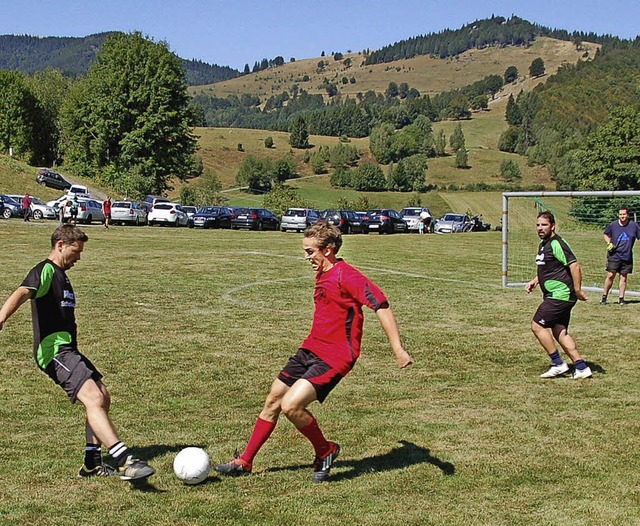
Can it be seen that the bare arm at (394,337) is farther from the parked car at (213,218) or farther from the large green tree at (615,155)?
the large green tree at (615,155)

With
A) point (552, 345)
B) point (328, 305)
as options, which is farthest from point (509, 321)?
point (328, 305)

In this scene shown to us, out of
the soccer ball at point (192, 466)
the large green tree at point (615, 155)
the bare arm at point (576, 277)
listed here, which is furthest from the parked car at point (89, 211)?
the large green tree at point (615, 155)

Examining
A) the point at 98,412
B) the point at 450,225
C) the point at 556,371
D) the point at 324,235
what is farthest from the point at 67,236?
the point at 450,225

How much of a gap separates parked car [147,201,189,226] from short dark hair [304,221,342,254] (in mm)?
46577

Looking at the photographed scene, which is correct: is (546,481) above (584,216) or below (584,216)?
below

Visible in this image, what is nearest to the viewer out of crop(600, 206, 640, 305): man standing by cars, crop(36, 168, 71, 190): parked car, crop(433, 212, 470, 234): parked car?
crop(600, 206, 640, 305): man standing by cars

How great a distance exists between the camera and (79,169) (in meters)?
78.9

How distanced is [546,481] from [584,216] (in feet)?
72.9

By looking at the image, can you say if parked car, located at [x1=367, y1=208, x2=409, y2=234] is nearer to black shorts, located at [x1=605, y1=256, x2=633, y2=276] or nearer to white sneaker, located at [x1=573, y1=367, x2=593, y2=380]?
black shorts, located at [x1=605, y1=256, x2=633, y2=276]

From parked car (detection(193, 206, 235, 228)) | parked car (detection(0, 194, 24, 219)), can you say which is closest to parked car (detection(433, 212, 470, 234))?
parked car (detection(193, 206, 235, 228))

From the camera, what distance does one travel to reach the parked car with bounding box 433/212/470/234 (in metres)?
56.5

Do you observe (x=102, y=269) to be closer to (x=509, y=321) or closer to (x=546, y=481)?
(x=509, y=321)

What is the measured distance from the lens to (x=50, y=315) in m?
6.31

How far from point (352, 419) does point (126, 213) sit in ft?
144
